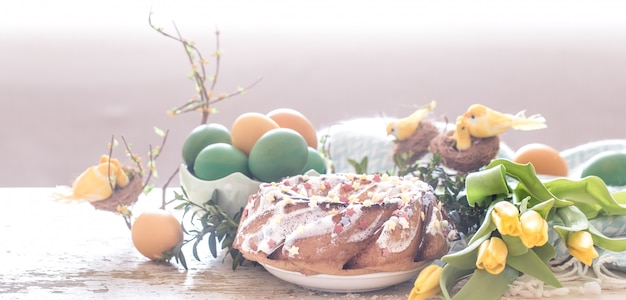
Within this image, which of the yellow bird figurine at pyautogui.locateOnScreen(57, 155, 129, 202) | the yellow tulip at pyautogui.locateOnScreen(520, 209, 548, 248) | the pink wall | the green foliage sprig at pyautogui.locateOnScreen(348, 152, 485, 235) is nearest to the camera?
the yellow tulip at pyautogui.locateOnScreen(520, 209, 548, 248)

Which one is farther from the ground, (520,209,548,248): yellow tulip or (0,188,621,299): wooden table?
(520,209,548,248): yellow tulip

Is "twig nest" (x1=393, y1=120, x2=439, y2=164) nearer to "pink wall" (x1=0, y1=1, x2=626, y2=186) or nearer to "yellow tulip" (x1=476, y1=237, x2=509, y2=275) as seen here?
"yellow tulip" (x1=476, y1=237, x2=509, y2=275)

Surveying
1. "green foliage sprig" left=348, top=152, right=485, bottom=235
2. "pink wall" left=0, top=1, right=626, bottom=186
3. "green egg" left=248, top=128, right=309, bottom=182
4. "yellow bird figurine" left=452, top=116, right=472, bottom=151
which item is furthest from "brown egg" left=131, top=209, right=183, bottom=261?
"pink wall" left=0, top=1, right=626, bottom=186

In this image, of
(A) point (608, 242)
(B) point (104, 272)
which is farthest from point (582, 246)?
(B) point (104, 272)

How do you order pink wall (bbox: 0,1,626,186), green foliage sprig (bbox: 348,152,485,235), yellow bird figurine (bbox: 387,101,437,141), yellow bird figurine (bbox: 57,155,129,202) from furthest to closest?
1. pink wall (bbox: 0,1,626,186)
2. yellow bird figurine (bbox: 387,101,437,141)
3. yellow bird figurine (bbox: 57,155,129,202)
4. green foliage sprig (bbox: 348,152,485,235)

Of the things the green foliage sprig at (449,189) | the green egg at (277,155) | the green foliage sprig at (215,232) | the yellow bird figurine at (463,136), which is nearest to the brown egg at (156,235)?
the green foliage sprig at (215,232)

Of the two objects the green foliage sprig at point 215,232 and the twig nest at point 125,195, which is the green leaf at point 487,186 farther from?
the twig nest at point 125,195
